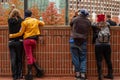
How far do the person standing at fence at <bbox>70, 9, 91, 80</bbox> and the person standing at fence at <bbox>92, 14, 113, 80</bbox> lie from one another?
1.49ft

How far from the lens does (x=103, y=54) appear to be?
1181cm

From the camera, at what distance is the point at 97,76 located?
1227cm

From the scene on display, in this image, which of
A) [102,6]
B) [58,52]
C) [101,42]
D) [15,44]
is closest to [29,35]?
[15,44]

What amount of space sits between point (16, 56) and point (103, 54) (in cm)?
256

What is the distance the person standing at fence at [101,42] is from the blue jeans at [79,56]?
1.58 feet

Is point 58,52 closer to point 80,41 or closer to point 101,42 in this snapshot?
point 80,41

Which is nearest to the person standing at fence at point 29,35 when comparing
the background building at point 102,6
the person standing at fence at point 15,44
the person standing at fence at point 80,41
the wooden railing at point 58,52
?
the person standing at fence at point 15,44

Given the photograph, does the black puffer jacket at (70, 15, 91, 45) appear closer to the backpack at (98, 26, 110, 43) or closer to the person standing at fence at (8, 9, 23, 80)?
the backpack at (98, 26, 110, 43)

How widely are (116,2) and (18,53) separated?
14406 cm

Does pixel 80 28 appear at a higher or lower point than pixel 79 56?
higher

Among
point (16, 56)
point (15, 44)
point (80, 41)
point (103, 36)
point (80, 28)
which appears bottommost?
point (16, 56)

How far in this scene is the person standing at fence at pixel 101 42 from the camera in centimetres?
1153

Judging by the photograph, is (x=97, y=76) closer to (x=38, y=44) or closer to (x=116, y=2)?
(x=38, y=44)

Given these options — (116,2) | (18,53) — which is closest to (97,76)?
(18,53)
